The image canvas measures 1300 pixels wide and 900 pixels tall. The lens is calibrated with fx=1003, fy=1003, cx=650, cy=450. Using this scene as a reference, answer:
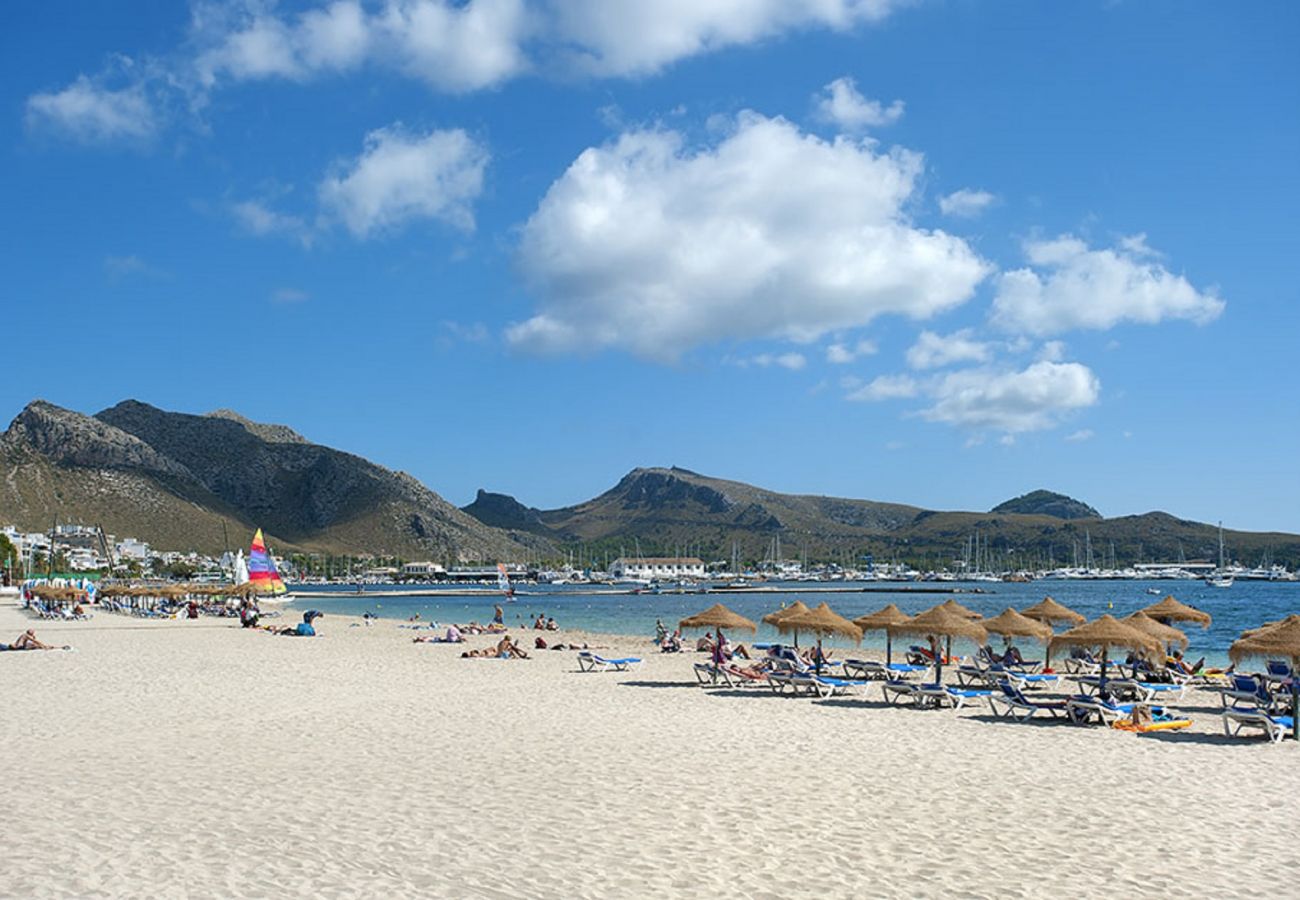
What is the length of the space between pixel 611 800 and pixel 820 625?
465 inches

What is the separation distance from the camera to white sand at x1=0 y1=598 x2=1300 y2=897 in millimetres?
7301

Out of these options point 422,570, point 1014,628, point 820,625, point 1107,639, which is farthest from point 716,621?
point 422,570

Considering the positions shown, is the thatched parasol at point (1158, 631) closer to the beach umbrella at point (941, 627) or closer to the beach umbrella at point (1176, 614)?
the beach umbrella at point (941, 627)

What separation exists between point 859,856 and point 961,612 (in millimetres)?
13688

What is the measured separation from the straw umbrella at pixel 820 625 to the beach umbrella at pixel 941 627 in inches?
40.5

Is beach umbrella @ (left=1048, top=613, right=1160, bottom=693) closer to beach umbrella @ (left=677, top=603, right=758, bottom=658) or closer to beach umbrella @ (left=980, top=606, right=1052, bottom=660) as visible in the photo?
beach umbrella @ (left=980, top=606, right=1052, bottom=660)

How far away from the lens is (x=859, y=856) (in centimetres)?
789

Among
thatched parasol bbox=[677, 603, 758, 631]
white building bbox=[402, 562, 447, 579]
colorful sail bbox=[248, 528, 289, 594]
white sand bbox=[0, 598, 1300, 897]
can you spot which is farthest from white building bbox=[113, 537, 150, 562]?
thatched parasol bbox=[677, 603, 758, 631]

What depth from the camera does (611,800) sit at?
9.78 metres

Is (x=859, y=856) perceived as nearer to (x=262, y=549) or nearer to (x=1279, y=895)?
(x=1279, y=895)

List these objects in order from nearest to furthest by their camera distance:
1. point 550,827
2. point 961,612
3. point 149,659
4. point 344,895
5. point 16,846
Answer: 1. point 344,895
2. point 16,846
3. point 550,827
4. point 961,612
5. point 149,659

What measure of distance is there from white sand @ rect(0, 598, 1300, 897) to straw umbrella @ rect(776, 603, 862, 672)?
3.02 meters

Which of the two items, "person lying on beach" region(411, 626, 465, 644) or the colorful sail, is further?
the colorful sail

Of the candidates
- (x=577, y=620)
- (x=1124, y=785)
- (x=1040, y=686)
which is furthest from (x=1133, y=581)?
(x=1124, y=785)
